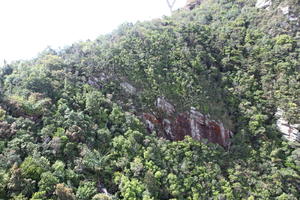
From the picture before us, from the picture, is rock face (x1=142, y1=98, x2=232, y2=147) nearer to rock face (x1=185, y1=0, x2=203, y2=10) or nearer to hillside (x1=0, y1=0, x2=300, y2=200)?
hillside (x1=0, y1=0, x2=300, y2=200)

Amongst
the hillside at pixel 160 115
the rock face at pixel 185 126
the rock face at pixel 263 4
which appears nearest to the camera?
the hillside at pixel 160 115

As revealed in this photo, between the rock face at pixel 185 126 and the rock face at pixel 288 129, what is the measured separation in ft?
25.9

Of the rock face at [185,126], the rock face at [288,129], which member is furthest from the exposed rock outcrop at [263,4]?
the rock face at [185,126]

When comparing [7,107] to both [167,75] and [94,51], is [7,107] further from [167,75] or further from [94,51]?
[167,75]

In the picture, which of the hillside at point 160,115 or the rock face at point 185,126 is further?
the rock face at point 185,126

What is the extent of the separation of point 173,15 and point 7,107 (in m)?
53.7

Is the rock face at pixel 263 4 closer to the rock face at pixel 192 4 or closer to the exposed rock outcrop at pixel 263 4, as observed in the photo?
the exposed rock outcrop at pixel 263 4

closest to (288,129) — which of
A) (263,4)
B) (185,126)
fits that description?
(185,126)

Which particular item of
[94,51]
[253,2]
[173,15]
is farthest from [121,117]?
[253,2]

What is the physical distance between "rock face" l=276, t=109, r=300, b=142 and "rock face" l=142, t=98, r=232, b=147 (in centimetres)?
789

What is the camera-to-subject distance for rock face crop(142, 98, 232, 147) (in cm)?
3781

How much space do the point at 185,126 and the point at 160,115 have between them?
4272 mm

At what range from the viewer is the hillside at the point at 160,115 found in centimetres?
2686

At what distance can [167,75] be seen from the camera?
1716 inches
